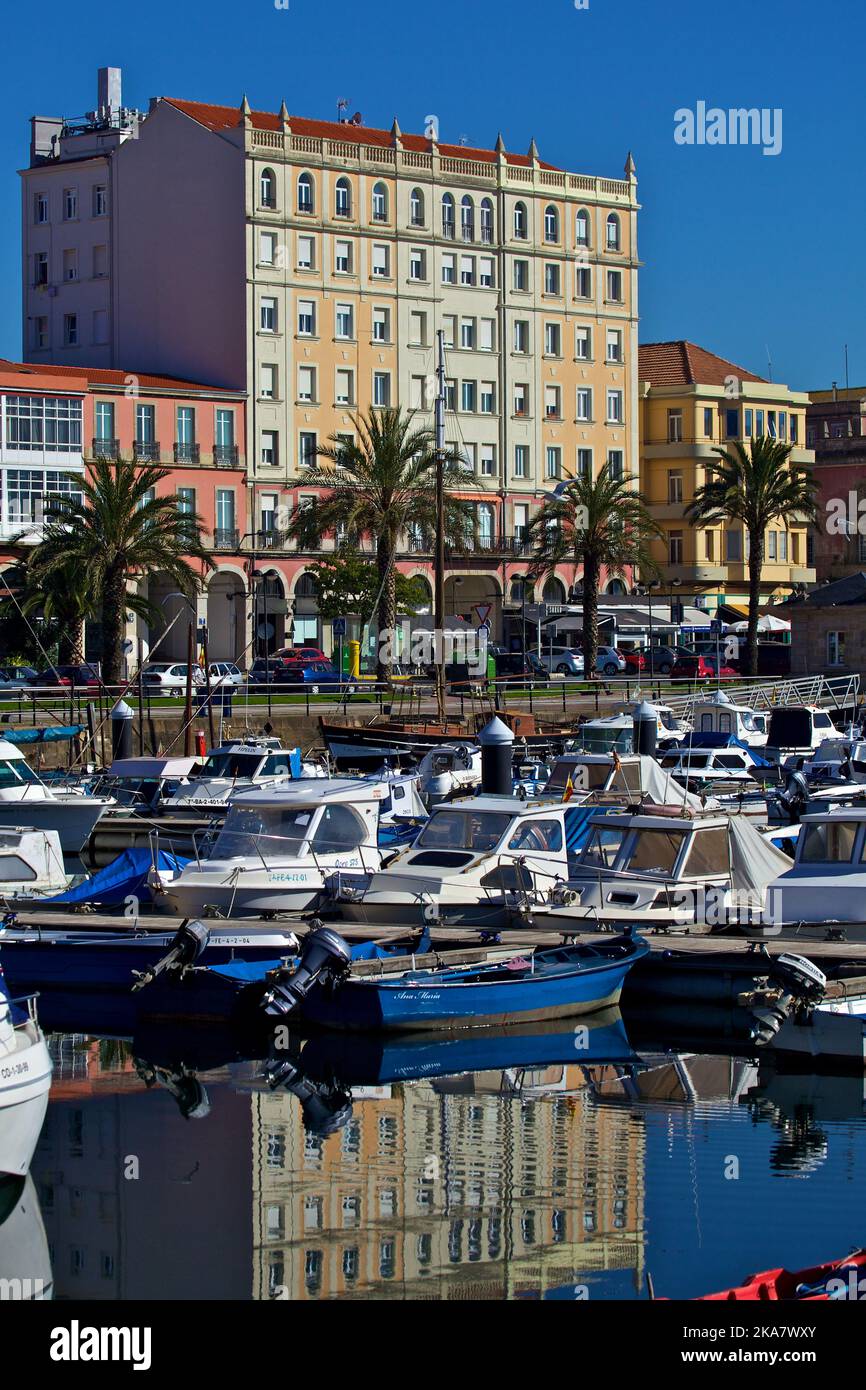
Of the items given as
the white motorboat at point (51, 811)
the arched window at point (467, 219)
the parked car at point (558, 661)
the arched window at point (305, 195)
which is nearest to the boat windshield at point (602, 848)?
the white motorboat at point (51, 811)

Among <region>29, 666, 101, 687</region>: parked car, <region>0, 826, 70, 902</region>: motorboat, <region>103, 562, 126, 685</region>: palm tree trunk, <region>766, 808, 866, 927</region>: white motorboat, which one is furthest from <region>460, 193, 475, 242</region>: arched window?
<region>766, 808, 866, 927</region>: white motorboat

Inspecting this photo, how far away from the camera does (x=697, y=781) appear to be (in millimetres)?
42281

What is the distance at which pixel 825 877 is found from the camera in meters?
25.4

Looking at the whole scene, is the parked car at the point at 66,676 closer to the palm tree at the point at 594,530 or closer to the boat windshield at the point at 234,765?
the boat windshield at the point at 234,765

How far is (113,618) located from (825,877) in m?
33.1

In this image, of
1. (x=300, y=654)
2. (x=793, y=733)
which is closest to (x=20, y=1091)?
(x=793, y=733)

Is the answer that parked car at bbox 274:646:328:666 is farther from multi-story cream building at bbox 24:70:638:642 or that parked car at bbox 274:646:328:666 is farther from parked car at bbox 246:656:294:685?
multi-story cream building at bbox 24:70:638:642

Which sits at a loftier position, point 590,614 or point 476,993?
point 590,614

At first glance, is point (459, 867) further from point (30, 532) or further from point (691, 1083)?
point (30, 532)

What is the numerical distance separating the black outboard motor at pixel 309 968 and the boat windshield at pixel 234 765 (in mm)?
19497

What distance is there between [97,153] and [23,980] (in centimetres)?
6724

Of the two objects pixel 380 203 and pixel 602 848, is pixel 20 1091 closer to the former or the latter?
pixel 602 848

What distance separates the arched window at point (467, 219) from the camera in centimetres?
8569

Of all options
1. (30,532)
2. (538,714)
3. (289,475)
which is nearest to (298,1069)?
(538,714)
